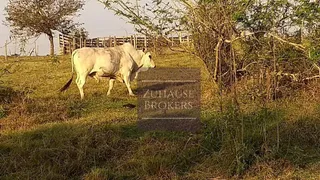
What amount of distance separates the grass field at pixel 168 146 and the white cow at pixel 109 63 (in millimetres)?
3825

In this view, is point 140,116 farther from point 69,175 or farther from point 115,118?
point 69,175

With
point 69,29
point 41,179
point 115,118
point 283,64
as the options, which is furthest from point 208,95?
point 69,29

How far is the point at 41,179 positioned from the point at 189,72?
9.16m

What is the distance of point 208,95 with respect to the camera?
11.8 meters

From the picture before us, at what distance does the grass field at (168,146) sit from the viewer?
641 centimetres

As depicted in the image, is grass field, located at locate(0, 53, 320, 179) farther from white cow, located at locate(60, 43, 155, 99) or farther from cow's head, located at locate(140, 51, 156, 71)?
cow's head, located at locate(140, 51, 156, 71)

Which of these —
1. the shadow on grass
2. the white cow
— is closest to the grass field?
the shadow on grass

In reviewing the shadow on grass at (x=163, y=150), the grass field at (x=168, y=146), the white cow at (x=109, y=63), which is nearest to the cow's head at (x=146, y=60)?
the white cow at (x=109, y=63)

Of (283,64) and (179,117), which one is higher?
(283,64)

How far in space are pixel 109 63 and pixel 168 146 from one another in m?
6.93

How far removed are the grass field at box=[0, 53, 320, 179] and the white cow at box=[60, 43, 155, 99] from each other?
3825 mm

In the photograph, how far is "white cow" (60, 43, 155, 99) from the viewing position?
13.6 m

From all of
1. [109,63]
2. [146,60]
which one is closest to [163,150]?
[109,63]

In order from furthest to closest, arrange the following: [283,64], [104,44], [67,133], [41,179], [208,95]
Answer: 1. [104,44]
2. [208,95]
3. [283,64]
4. [67,133]
5. [41,179]
